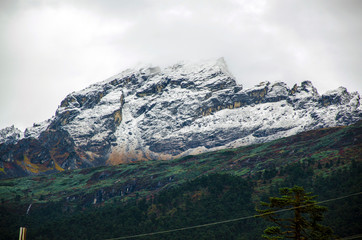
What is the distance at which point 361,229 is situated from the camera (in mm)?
181500

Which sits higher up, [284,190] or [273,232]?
[284,190]

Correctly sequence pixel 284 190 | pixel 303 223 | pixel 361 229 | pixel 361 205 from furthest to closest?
1. pixel 361 205
2. pixel 361 229
3. pixel 284 190
4. pixel 303 223

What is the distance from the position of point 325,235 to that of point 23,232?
3595cm

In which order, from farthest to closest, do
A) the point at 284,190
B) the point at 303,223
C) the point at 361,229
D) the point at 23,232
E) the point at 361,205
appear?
the point at 361,205 < the point at 361,229 < the point at 284,190 < the point at 303,223 < the point at 23,232

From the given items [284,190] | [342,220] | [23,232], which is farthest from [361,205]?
[23,232]

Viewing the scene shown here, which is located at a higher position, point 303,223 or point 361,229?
point 303,223

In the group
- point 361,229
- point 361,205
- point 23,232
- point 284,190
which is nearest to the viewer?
point 23,232

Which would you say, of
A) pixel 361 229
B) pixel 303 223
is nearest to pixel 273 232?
pixel 303 223

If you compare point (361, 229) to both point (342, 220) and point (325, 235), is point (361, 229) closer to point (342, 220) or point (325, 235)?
point (342, 220)

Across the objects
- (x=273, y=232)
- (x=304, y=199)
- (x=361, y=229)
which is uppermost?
(x=304, y=199)

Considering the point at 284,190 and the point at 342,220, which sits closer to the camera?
the point at 284,190

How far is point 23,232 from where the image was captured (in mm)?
42938

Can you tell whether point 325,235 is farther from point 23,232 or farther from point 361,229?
point 361,229

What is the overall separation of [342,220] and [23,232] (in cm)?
17561
